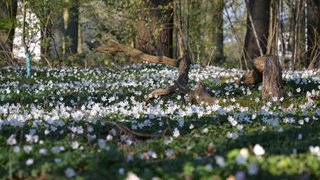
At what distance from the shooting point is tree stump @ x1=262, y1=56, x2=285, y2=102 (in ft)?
30.9

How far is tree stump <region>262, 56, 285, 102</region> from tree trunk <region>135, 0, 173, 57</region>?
31.0ft

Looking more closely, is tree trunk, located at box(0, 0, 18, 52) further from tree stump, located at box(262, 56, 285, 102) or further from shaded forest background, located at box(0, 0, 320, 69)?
tree stump, located at box(262, 56, 285, 102)

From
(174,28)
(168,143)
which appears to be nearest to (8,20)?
(174,28)

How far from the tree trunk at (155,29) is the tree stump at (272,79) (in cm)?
946

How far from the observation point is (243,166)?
Result: 12.6 feet

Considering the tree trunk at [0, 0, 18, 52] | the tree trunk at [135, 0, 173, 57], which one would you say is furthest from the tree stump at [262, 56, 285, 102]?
the tree trunk at [135, 0, 173, 57]

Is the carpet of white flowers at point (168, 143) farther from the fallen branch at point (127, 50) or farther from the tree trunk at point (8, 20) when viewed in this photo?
the tree trunk at point (8, 20)

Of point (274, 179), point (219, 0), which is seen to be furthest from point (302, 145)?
point (219, 0)

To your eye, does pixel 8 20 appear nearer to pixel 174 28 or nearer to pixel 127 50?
pixel 174 28

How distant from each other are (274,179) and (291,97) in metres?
6.70

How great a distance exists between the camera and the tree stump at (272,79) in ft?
30.9

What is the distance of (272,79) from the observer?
373 inches

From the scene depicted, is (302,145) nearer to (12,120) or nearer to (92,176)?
(92,176)

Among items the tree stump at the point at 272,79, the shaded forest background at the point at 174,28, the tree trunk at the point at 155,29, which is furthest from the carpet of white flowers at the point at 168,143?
the tree trunk at the point at 155,29
